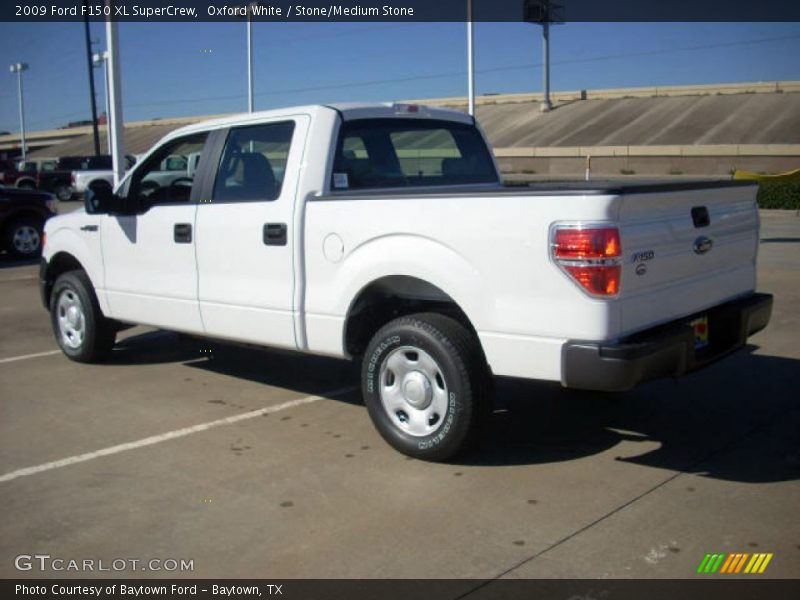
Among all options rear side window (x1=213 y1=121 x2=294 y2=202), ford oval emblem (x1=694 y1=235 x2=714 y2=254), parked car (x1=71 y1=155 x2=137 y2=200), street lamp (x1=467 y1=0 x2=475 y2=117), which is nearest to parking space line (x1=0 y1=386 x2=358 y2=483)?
rear side window (x1=213 y1=121 x2=294 y2=202)

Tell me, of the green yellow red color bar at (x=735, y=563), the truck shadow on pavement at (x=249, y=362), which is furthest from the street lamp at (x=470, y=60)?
the green yellow red color bar at (x=735, y=563)

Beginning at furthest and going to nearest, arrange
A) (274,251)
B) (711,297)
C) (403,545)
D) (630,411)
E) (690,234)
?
(630,411)
(274,251)
(711,297)
(690,234)
(403,545)

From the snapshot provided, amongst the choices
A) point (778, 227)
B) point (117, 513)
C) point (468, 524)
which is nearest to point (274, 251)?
point (117, 513)

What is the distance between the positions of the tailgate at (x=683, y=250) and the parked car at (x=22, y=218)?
42.5 ft

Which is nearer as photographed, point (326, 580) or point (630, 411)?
point (326, 580)

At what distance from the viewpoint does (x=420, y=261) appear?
179 inches

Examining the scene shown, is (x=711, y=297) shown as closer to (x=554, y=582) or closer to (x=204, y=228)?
(x=554, y=582)

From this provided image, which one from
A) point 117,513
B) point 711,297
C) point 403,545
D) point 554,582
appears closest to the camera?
point 554,582

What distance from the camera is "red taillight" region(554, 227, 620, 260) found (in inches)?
155

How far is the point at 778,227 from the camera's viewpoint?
18.3 meters

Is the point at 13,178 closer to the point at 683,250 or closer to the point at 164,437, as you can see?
the point at 164,437

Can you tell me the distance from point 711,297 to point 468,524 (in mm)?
1992

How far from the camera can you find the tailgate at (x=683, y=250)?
409 cm

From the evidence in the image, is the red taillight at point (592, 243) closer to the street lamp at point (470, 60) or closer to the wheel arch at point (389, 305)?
the wheel arch at point (389, 305)
